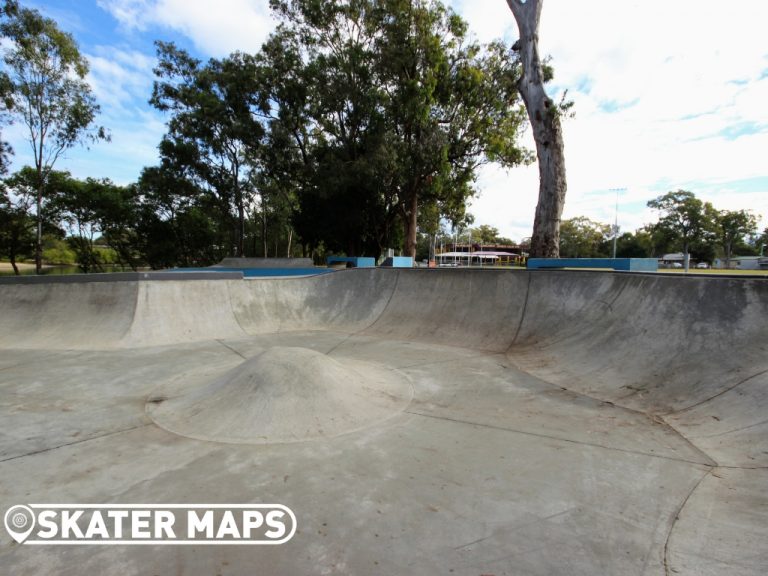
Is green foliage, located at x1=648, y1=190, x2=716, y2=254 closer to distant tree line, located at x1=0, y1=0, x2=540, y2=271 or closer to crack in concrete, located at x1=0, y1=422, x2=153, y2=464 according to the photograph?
distant tree line, located at x1=0, y1=0, x2=540, y2=271

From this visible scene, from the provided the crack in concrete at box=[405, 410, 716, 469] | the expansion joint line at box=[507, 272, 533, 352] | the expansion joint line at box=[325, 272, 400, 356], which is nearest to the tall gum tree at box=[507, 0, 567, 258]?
the expansion joint line at box=[507, 272, 533, 352]

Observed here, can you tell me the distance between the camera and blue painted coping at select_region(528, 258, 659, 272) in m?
7.86

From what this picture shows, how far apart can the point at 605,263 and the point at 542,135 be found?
4.78m

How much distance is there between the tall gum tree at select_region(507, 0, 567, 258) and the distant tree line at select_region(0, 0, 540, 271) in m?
6.65

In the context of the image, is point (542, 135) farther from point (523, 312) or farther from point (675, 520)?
point (675, 520)

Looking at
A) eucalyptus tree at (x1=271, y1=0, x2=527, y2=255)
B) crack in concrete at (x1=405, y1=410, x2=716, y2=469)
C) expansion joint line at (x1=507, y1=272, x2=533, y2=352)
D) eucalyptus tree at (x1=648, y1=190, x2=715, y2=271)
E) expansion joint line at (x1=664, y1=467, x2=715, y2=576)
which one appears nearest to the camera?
expansion joint line at (x1=664, y1=467, x2=715, y2=576)

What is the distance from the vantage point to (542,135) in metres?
11.6

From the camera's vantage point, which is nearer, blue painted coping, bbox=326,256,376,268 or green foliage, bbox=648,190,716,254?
blue painted coping, bbox=326,256,376,268

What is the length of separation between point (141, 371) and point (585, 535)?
5835mm

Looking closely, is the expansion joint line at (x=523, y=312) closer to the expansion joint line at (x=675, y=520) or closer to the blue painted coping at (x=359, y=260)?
the expansion joint line at (x=675, y=520)

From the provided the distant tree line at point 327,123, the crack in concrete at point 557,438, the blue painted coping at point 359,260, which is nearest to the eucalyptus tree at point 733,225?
the distant tree line at point 327,123
